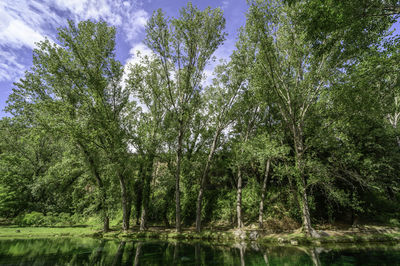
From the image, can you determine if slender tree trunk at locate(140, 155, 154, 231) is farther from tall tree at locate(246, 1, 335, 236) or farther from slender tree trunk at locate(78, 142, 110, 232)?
tall tree at locate(246, 1, 335, 236)

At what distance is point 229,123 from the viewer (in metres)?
21.0

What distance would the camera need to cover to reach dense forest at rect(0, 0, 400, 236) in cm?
1573

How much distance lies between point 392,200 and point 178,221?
22897 millimetres

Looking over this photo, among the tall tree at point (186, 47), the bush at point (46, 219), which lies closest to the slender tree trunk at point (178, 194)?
the tall tree at point (186, 47)

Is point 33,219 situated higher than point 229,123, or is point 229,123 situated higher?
point 229,123

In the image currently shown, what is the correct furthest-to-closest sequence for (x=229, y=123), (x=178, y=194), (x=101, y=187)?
(x=229, y=123) < (x=101, y=187) < (x=178, y=194)

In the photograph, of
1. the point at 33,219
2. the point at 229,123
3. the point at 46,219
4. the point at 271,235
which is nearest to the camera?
the point at 271,235

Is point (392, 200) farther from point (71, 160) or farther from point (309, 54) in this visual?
point (71, 160)

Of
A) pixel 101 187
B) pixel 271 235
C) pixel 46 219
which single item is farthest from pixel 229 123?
pixel 46 219

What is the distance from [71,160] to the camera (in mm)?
19188

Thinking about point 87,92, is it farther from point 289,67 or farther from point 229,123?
point 289,67

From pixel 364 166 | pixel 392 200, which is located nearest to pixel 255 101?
pixel 364 166

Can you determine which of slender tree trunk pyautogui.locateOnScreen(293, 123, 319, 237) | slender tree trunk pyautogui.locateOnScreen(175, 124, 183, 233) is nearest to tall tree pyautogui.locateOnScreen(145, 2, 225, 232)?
slender tree trunk pyautogui.locateOnScreen(175, 124, 183, 233)

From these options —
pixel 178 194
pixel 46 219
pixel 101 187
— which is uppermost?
pixel 101 187
